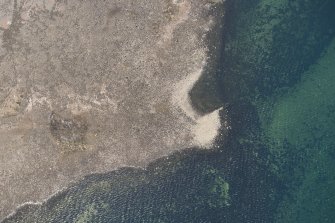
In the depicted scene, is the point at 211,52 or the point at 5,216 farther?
the point at 211,52

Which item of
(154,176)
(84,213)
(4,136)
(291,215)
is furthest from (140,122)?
(291,215)

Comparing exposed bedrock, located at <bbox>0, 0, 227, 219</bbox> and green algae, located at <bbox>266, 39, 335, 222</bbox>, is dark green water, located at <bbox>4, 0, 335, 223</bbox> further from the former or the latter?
exposed bedrock, located at <bbox>0, 0, 227, 219</bbox>

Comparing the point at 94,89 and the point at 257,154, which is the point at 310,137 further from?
the point at 94,89

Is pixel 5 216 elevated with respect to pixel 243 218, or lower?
lower

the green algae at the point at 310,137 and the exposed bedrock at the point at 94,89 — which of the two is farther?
the green algae at the point at 310,137

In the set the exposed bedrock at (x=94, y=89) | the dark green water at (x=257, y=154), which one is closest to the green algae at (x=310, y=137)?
the dark green water at (x=257, y=154)

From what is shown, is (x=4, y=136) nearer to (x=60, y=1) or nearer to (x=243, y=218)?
(x=60, y=1)

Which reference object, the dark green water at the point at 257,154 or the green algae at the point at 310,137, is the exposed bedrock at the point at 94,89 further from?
the green algae at the point at 310,137

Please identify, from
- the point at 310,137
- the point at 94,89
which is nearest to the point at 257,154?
the point at 310,137
